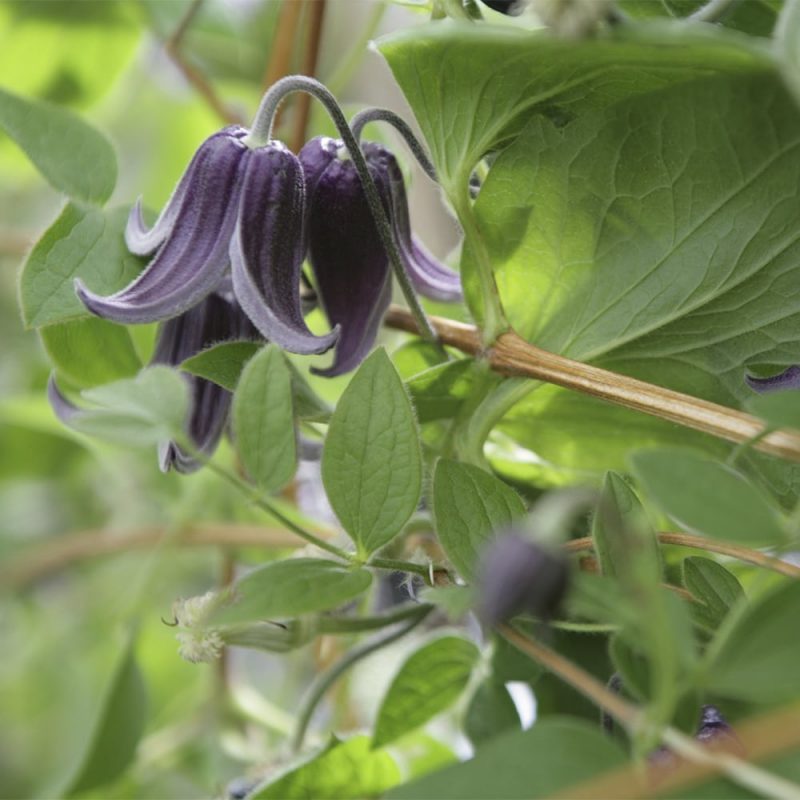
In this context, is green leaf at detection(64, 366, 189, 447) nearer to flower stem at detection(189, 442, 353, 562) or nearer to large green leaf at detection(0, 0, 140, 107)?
flower stem at detection(189, 442, 353, 562)

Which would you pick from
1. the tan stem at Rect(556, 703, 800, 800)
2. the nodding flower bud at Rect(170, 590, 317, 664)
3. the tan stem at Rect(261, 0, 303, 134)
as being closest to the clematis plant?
the nodding flower bud at Rect(170, 590, 317, 664)

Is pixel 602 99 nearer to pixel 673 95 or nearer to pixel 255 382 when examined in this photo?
pixel 673 95

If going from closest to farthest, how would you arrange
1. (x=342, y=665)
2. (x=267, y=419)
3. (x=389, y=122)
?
1. (x=267, y=419)
2. (x=389, y=122)
3. (x=342, y=665)

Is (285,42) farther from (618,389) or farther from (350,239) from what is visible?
(618,389)

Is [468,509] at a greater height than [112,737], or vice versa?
[468,509]

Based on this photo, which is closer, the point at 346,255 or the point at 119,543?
the point at 346,255

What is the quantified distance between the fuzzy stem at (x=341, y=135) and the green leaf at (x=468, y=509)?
0.10 metres

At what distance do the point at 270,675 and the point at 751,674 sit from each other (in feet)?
3.75

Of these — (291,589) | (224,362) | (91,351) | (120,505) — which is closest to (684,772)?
(291,589)

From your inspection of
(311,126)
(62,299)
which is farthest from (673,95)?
(311,126)

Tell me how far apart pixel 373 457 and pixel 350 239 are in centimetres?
13

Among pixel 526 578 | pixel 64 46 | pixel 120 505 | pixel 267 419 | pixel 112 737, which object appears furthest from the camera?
pixel 120 505

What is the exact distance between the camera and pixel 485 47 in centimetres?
39

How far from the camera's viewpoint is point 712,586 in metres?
0.40
